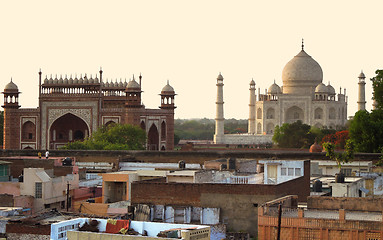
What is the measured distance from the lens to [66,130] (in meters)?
53.8

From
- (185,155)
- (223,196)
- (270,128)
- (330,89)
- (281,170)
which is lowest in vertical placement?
(223,196)

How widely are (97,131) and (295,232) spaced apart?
112 feet

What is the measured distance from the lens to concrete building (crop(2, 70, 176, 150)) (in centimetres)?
5034

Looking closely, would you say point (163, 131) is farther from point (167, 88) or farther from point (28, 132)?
point (28, 132)

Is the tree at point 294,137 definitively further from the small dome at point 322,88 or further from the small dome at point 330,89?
the small dome at point 330,89

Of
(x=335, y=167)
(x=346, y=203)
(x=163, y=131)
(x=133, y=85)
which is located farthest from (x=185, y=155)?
(x=163, y=131)

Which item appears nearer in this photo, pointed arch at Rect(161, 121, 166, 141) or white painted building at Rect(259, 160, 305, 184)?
white painted building at Rect(259, 160, 305, 184)

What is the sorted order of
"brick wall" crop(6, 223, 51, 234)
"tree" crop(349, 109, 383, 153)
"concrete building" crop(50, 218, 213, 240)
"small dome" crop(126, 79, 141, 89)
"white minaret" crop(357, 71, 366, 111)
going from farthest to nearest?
"white minaret" crop(357, 71, 366, 111) → "small dome" crop(126, 79, 141, 89) → "tree" crop(349, 109, 383, 153) → "brick wall" crop(6, 223, 51, 234) → "concrete building" crop(50, 218, 213, 240)

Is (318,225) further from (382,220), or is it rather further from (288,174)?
(288,174)

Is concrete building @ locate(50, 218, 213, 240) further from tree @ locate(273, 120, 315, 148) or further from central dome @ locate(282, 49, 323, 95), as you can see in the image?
central dome @ locate(282, 49, 323, 95)

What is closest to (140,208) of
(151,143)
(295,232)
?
(295,232)

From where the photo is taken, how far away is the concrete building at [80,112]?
50344 mm

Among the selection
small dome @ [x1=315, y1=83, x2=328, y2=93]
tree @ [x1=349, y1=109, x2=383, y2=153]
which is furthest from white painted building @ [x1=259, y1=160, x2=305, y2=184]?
small dome @ [x1=315, y1=83, x2=328, y2=93]

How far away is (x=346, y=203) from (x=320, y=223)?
1.99 metres
